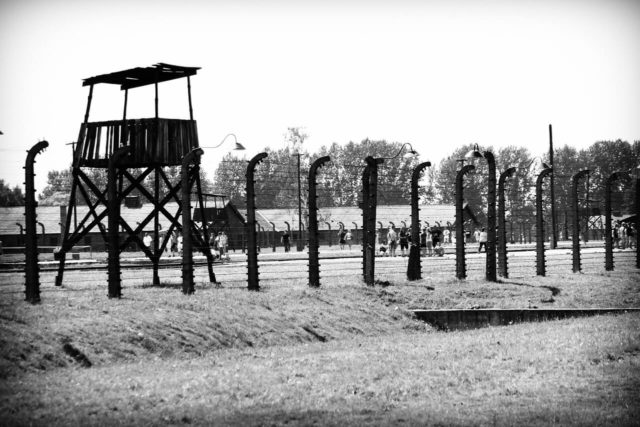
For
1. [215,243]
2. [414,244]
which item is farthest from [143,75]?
[215,243]

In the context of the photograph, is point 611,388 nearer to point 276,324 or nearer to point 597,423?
point 597,423

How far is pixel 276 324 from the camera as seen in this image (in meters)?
16.5

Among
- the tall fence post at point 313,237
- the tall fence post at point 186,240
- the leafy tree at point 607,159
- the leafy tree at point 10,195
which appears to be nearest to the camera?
the tall fence post at point 186,240

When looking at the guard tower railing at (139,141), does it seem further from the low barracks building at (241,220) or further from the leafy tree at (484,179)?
the leafy tree at (484,179)

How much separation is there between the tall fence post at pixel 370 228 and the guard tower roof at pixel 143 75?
16.7ft

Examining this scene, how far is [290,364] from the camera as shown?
12914mm

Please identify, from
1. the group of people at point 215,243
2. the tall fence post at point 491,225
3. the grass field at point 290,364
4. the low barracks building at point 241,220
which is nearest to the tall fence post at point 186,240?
the grass field at point 290,364

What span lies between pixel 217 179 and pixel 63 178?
40.3 m

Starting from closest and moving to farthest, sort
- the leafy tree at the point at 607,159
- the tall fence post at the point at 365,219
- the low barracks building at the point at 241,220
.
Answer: the tall fence post at the point at 365,219 → the low barracks building at the point at 241,220 → the leafy tree at the point at 607,159

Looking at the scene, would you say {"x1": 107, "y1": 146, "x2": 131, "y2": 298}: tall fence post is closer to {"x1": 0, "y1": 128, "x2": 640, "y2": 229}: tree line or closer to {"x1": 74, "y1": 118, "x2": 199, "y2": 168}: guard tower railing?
{"x1": 74, "y1": 118, "x2": 199, "y2": 168}: guard tower railing

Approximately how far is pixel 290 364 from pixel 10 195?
10630cm

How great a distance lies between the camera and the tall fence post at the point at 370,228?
22016 mm

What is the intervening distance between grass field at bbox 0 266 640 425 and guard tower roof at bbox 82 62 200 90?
5.91 m

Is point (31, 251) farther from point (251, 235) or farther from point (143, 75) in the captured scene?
point (143, 75)
